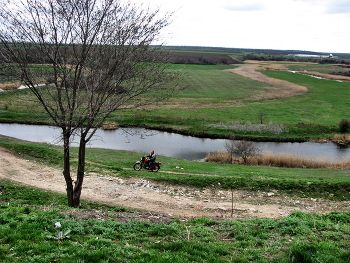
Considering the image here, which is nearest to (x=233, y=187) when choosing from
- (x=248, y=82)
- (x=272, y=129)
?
(x=272, y=129)

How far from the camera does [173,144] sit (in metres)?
33.1

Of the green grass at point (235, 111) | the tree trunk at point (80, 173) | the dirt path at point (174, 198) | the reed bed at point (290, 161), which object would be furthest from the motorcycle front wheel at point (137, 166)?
the reed bed at point (290, 161)

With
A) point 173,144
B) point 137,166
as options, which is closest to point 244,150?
point 173,144

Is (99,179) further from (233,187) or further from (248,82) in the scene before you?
(248,82)

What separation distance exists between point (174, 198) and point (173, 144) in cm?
1933

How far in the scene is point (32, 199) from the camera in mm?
11984

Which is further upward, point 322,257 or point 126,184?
point 322,257

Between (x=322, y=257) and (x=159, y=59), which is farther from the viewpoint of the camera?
(x=159, y=59)

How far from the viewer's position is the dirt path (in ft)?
40.7

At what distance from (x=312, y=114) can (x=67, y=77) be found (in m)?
44.5

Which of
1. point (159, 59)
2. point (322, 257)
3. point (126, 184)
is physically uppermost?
point (159, 59)

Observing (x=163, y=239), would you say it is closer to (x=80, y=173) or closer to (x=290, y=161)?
(x=80, y=173)

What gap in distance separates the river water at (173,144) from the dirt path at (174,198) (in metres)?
13.5

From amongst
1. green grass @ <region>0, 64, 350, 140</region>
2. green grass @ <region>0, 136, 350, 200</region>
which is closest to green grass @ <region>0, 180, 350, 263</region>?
green grass @ <region>0, 136, 350, 200</region>
